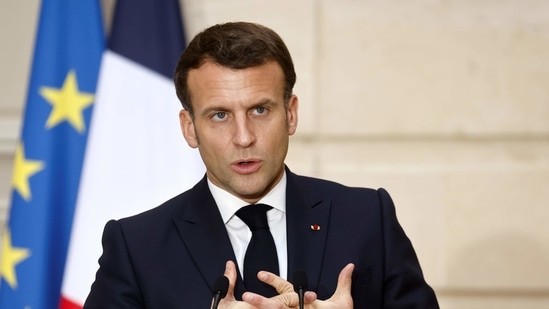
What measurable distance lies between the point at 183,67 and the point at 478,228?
6.78 feet

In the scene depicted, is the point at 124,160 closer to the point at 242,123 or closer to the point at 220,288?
the point at 242,123

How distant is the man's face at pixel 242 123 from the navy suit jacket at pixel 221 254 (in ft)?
0.48

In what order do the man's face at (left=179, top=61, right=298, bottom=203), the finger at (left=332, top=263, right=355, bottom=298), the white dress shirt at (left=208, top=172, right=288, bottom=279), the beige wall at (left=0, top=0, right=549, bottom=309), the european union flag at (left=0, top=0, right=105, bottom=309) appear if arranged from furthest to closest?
the beige wall at (left=0, top=0, right=549, bottom=309) < the european union flag at (left=0, top=0, right=105, bottom=309) < the white dress shirt at (left=208, top=172, right=288, bottom=279) < the man's face at (left=179, top=61, right=298, bottom=203) < the finger at (left=332, top=263, right=355, bottom=298)

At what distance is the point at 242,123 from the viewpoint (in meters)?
2.49

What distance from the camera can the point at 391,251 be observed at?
2594 millimetres

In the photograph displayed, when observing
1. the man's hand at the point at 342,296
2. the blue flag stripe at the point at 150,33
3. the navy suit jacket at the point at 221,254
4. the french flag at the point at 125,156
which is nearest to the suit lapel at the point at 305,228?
the navy suit jacket at the point at 221,254

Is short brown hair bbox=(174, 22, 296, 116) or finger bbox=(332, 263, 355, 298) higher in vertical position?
short brown hair bbox=(174, 22, 296, 116)

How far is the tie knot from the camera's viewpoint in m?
2.60

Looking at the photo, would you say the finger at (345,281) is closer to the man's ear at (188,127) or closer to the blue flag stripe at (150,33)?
the man's ear at (188,127)

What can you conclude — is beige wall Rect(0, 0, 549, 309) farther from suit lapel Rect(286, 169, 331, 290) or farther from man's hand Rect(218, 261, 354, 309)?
man's hand Rect(218, 261, 354, 309)

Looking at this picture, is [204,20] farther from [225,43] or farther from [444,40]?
[225,43]

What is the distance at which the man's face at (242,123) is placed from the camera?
2496mm

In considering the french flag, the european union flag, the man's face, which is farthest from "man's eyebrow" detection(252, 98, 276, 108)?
the european union flag

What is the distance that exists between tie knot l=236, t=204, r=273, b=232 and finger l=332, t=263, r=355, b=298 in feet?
0.91
